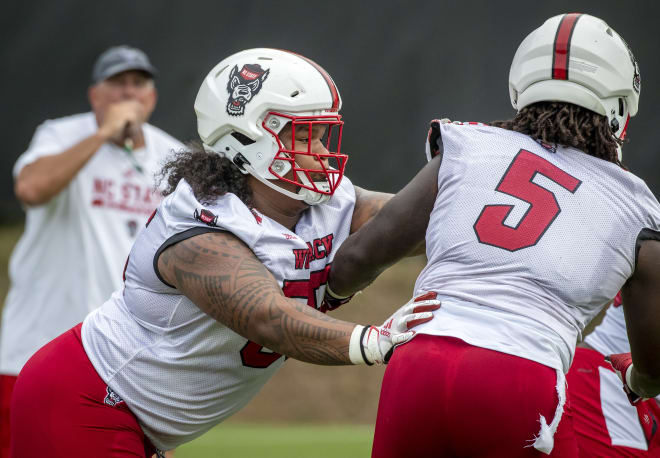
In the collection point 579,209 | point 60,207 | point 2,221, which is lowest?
point 2,221

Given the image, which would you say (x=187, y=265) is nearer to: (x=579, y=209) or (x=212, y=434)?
(x=579, y=209)

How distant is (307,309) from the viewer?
6.70 ft

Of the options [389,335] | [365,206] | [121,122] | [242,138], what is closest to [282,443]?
[121,122]

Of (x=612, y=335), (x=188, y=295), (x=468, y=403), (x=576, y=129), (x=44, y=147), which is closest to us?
(x=468, y=403)

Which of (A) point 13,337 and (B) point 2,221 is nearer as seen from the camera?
(A) point 13,337

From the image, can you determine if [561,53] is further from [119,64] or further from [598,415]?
[119,64]

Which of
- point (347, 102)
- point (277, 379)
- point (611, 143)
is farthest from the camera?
point (277, 379)

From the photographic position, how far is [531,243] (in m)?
1.85

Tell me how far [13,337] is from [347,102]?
103 inches

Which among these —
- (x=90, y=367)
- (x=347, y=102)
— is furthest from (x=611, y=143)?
(x=347, y=102)

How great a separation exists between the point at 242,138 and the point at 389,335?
790 mm

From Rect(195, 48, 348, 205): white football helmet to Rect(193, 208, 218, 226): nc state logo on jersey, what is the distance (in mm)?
277

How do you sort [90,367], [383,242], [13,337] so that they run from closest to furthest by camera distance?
[383,242] < [90,367] < [13,337]

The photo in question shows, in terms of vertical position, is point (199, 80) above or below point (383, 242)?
below
